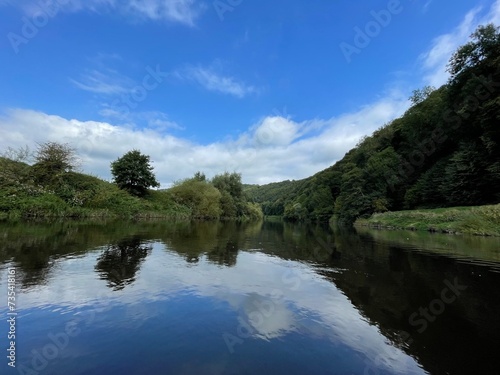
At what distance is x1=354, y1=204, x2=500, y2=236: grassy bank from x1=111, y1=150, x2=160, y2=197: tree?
40.2m

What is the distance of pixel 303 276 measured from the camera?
986 cm

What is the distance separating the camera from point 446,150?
5112cm

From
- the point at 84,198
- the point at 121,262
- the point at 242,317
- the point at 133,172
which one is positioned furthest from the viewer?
the point at 133,172

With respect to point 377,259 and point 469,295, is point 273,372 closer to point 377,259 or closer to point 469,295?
point 469,295

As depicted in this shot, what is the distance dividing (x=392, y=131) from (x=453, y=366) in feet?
248

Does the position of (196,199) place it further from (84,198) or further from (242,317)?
(242,317)

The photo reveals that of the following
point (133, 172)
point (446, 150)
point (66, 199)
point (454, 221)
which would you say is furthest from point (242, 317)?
point (446, 150)

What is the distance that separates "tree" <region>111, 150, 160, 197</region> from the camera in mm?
46938

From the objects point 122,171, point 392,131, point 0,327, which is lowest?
point 0,327

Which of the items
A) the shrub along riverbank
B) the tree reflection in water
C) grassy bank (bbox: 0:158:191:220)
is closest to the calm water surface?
the tree reflection in water

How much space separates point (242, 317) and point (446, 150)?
2326 inches

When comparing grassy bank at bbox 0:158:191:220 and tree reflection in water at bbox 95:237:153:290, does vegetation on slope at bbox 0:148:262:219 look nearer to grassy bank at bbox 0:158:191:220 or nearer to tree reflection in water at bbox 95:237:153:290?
grassy bank at bbox 0:158:191:220

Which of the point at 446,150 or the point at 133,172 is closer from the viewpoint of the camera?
the point at 133,172

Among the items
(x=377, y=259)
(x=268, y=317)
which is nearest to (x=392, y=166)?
(x=377, y=259)
